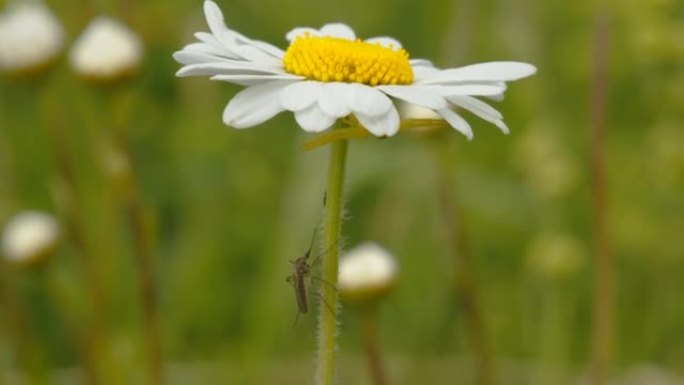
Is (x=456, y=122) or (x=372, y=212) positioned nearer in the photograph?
(x=456, y=122)

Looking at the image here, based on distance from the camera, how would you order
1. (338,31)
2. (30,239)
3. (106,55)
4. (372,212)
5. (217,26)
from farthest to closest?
(372,212) → (30,239) → (106,55) → (338,31) → (217,26)

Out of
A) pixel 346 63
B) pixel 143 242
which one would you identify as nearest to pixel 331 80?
pixel 346 63

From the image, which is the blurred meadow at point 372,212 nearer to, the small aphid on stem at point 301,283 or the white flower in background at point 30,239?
the white flower in background at point 30,239

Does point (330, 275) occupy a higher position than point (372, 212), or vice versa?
point (372, 212)

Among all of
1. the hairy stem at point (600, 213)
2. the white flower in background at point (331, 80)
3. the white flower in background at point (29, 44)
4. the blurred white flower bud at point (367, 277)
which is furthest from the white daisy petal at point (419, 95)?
the white flower in background at point (29, 44)

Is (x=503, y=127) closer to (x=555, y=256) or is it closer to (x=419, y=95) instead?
(x=419, y=95)

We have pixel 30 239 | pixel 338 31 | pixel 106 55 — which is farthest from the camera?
pixel 30 239

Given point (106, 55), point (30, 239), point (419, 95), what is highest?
point (106, 55)
